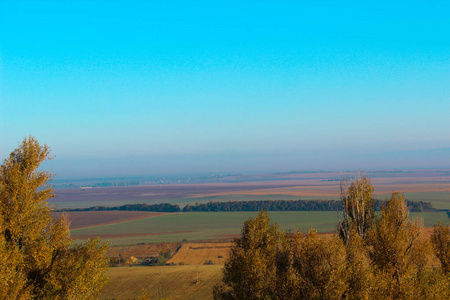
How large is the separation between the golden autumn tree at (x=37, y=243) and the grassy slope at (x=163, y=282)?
28.4 metres

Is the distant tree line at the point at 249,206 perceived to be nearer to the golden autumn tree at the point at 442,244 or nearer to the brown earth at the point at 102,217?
the brown earth at the point at 102,217

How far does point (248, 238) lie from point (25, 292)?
16.0m

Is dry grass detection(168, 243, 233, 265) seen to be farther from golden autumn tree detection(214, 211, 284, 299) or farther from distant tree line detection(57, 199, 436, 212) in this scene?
distant tree line detection(57, 199, 436, 212)

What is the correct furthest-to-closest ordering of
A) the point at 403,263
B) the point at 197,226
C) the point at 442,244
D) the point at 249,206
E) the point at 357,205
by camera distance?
1. the point at 249,206
2. the point at 197,226
3. the point at 442,244
4. the point at 357,205
5. the point at 403,263

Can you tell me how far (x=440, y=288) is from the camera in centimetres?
2075

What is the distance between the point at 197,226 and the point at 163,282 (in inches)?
2802

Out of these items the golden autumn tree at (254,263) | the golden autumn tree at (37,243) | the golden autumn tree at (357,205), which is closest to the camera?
the golden autumn tree at (37,243)

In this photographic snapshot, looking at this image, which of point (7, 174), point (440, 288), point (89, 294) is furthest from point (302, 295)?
point (7, 174)

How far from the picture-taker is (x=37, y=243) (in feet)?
62.6

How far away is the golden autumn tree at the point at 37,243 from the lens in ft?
60.4

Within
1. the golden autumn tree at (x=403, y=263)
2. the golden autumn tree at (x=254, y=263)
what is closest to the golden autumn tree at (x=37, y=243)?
the golden autumn tree at (x=254, y=263)

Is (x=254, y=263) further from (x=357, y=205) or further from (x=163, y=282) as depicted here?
(x=163, y=282)

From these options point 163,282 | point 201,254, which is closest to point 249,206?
point 201,254

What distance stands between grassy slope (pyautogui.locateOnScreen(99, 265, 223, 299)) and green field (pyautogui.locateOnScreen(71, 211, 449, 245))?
3604cm
